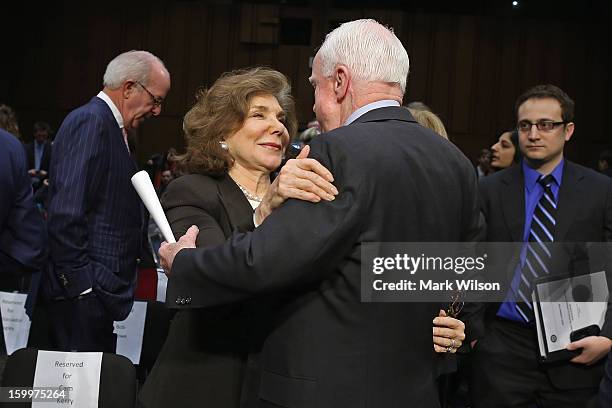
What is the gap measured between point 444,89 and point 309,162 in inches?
456

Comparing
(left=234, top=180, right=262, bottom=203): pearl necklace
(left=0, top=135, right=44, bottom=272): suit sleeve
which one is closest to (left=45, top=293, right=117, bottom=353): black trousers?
(left=0, top=135, right=44, bottom=272): suit sleeve

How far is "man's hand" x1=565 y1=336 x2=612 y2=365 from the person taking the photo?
2658mm

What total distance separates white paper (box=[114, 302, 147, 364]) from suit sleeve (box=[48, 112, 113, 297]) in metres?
0.37

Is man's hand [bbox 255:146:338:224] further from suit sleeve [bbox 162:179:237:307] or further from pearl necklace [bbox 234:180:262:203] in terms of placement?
pearl necklace [bbox 234:180:262:203]

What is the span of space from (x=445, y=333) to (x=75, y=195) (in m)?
1.61

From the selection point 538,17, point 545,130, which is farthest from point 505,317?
point 538,17

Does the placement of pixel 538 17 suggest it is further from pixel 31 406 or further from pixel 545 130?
pixel 31 406

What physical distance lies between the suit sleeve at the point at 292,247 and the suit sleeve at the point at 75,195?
1355mm

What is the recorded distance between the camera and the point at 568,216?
280 centimetres

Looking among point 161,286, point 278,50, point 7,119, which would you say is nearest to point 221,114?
point 161,286

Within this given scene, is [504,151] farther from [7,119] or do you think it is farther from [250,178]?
[7,119]

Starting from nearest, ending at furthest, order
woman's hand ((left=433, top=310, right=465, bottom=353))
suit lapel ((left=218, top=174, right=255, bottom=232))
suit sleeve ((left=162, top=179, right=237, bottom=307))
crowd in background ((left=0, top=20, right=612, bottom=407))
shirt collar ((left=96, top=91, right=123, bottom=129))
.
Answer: crowd in background ((left=0, top=20, right=612, bottom=407)) → woman's hand ((left=433, top=310, right=465, bottom=353)) → suit sleeve ((left=162, top=179, right=237, bottom=307)) → suit lapel ((left=218, top=174, right=255, bottom=232)) → shirt collar ((left=96, top=91, right=123, bottom=129))

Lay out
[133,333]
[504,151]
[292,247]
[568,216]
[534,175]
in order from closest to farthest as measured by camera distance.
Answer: [292,247], [568,216], [534,175], [133,333], [504,151]

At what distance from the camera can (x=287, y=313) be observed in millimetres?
1723
